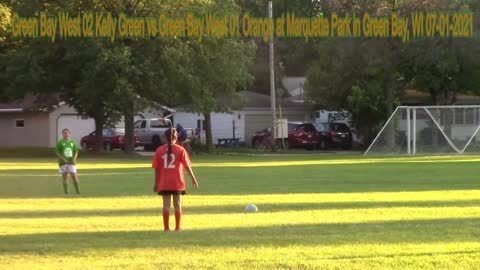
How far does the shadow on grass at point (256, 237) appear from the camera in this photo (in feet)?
37.4

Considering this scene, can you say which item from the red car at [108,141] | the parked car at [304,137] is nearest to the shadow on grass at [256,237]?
the parked car at [304,137]

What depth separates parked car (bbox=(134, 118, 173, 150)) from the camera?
54.9m

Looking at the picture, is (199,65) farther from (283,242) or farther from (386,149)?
(283,242)

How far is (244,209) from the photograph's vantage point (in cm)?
1625

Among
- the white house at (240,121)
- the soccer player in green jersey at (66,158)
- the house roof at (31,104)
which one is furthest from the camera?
the white house at (240,121)

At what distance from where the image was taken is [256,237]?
1210 cm

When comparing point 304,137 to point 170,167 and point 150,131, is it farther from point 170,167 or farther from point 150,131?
point 170,167

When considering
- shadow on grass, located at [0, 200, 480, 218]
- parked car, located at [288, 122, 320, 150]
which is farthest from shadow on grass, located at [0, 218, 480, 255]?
parked car, located at [288, 122, 320, 150]

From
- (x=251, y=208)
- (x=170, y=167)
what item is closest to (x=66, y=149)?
(x=251, y=208)

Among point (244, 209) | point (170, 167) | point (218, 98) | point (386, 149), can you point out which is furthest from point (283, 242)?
point (218, 98)

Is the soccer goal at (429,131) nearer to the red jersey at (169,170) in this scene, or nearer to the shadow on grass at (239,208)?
the shadow on grass at (239,208)

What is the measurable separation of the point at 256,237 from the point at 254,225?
1.52m

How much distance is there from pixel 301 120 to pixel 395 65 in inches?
650

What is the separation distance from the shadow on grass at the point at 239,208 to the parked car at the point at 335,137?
Result: 123ft
